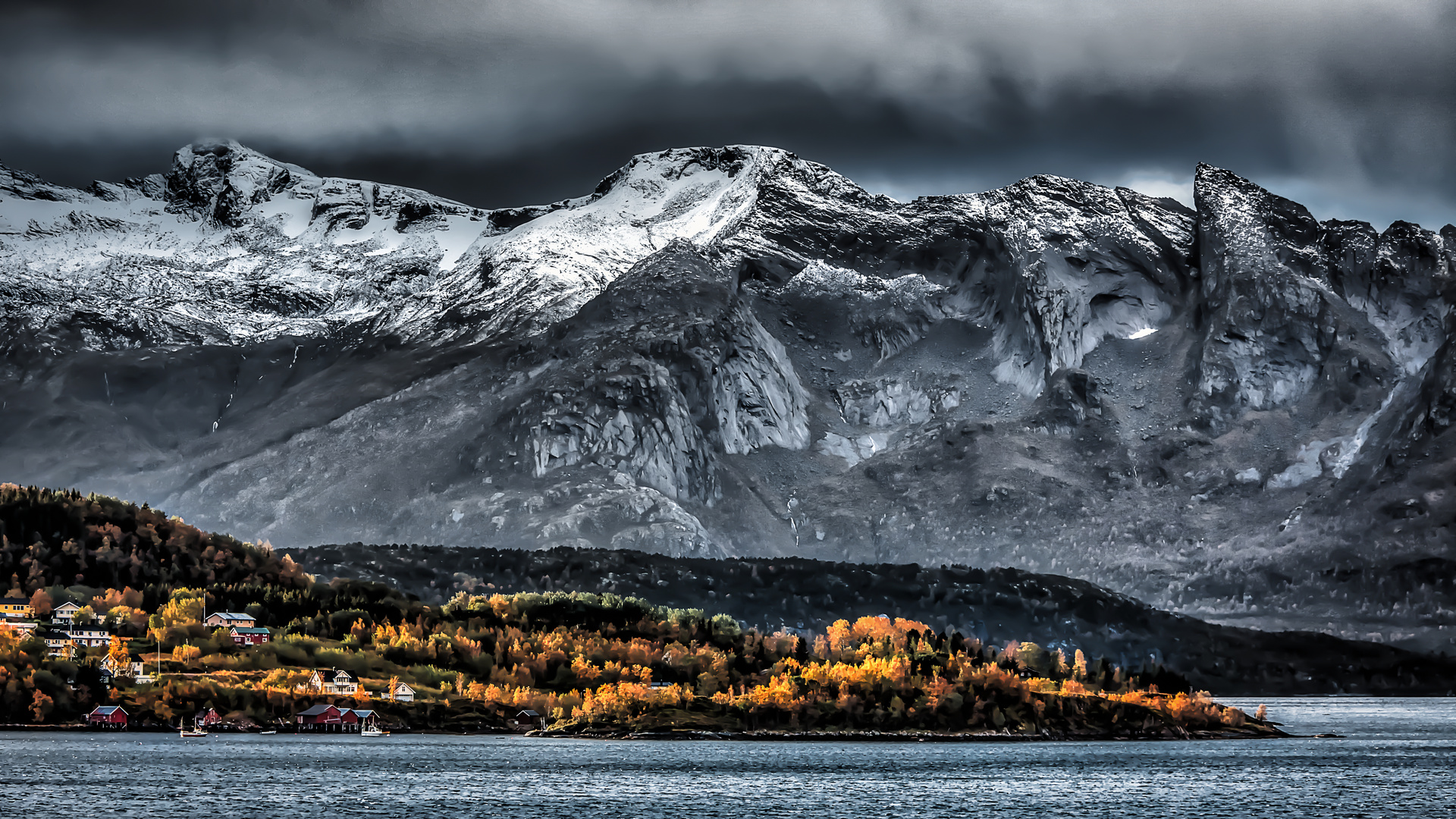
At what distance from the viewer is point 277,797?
7146 inches

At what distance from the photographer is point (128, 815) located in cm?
16225

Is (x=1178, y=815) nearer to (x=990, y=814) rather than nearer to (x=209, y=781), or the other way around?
(x=990, y=814)

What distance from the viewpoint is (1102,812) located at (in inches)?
7249

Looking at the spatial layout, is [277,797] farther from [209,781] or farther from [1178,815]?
[1178,815]

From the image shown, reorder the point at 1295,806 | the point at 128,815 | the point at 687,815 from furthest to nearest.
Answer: the point at 1295,806, the point at 687,815, the point at 128,815

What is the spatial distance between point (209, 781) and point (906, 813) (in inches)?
3047

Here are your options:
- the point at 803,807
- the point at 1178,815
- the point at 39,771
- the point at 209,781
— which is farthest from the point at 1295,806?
the point at 39,771

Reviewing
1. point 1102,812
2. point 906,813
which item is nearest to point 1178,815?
point 1102,812

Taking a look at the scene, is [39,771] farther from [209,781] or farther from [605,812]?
[605,812]

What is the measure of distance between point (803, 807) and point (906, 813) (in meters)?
12.0

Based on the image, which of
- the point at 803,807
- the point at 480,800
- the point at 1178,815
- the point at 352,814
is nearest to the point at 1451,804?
the point at 1178,815

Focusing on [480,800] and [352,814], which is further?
[480,800]

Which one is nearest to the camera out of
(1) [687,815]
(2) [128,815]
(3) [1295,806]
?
(2) [128,815]

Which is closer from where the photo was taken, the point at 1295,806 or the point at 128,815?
the point at 128,815
